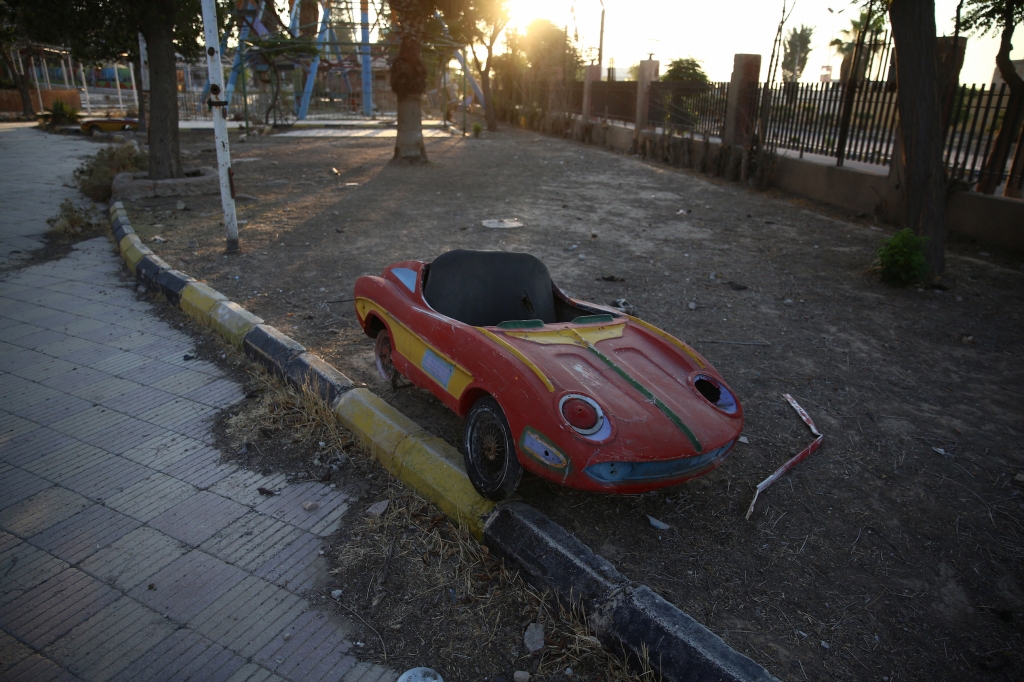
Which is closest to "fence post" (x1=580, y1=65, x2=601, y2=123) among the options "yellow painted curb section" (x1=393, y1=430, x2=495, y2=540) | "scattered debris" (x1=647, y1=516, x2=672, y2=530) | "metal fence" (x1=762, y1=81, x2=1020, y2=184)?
"metal fence" (x1=762, y1=81, x2=1020, y2=184)

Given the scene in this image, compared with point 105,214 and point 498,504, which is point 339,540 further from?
point 105,214

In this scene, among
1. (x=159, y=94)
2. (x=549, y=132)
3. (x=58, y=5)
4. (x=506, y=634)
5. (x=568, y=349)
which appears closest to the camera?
A: (x=506, y=634)

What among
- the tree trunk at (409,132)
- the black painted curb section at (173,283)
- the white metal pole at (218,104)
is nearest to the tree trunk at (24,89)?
the tree trunk at (409,132)

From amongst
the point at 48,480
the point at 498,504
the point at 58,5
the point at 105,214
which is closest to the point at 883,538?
the point at 498,504

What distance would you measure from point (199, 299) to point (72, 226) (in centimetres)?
442

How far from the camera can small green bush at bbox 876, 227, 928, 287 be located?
6.41m

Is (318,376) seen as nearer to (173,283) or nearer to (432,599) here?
(432,599)

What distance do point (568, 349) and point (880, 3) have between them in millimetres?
12190

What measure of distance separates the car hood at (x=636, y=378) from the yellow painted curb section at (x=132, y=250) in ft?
17.5

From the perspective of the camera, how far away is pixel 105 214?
955cm

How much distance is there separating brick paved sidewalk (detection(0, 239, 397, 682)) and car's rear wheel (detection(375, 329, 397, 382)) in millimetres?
1027

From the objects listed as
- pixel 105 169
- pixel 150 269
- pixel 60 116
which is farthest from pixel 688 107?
pixel 60 116

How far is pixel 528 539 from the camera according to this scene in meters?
2.59

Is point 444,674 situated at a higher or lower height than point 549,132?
lower
